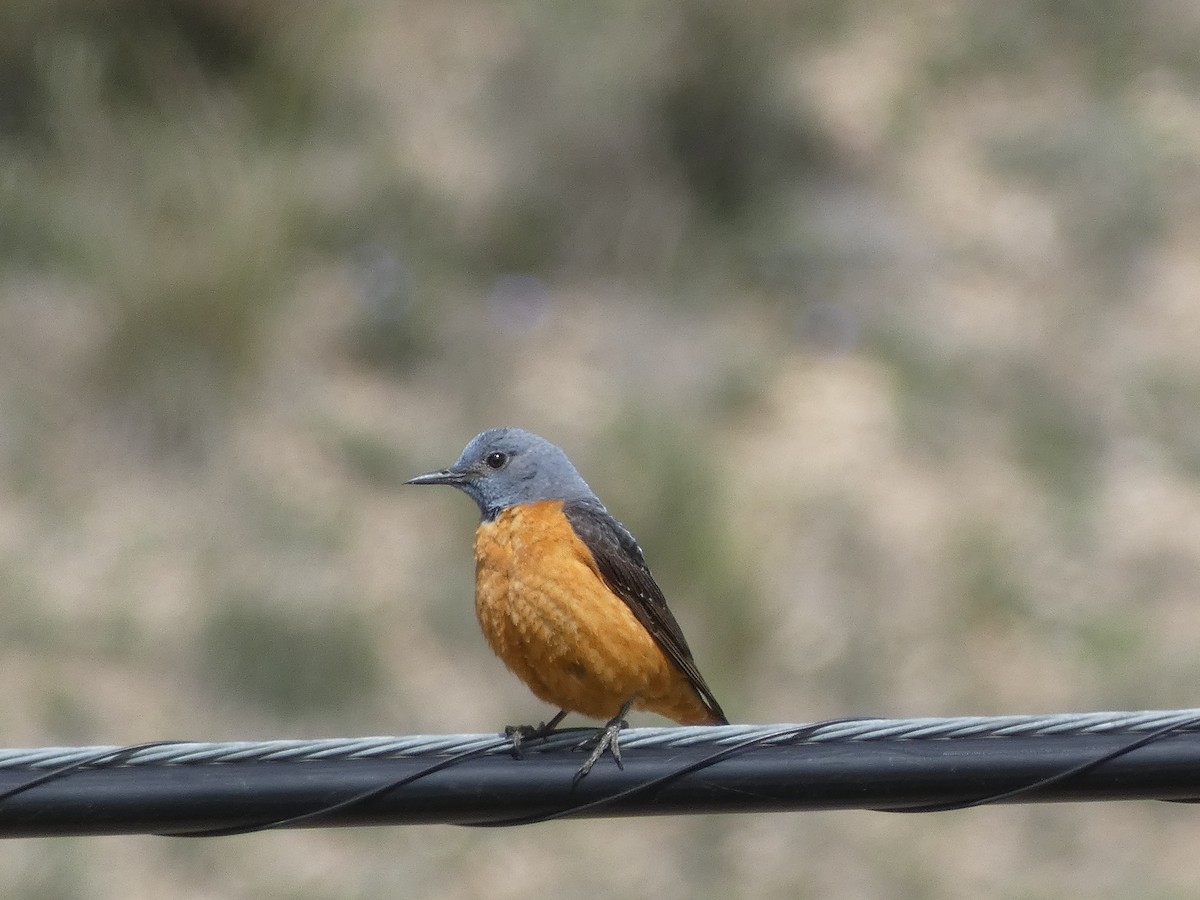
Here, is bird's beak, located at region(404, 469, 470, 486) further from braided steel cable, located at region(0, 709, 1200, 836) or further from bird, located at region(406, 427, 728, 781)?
braided steel cable, located at region(0, 709, 1200, 836)

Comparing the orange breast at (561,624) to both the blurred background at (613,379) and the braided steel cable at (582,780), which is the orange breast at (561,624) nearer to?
the braided steel cable at (582,780)

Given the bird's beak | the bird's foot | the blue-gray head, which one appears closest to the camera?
the bird's foot

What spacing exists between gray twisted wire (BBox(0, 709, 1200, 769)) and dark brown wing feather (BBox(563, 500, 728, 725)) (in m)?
1.95

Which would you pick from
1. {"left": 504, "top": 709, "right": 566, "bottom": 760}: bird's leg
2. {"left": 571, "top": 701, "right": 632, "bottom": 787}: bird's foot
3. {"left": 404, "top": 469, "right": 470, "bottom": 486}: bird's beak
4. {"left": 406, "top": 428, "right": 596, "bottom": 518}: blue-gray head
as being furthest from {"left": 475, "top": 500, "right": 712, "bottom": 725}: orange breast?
{"left": 571, "top": 701, "right": 632, "bottom": 787}: bird's foot

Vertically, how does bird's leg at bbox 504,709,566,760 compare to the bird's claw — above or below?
above

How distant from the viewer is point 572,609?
545cm

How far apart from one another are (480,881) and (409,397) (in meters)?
4.03

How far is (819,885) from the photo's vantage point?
991 cm

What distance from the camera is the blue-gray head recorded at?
622cm

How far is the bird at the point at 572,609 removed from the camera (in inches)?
215

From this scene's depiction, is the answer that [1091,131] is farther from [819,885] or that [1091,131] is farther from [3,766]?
[3,766]

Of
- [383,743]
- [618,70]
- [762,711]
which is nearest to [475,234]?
[618,70]

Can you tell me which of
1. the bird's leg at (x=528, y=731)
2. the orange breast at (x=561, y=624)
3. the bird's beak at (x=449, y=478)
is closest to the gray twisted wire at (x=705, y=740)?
the bird's leg at (x=528, y=731)

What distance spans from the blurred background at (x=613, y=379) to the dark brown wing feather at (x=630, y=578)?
161 inches
